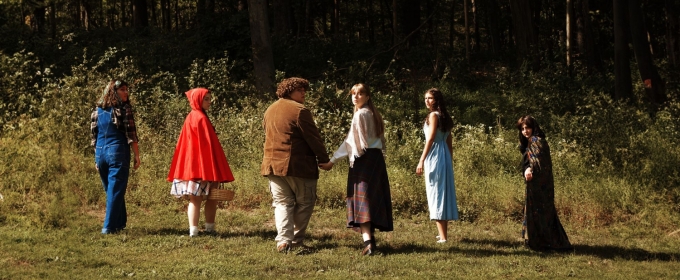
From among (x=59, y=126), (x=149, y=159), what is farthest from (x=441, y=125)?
(x=59, y=126)

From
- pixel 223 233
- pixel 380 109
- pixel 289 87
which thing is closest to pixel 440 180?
pixel 289 87

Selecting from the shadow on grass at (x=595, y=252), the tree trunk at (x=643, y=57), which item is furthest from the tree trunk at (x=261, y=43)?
the shadow on grass at (x=595, y=252)

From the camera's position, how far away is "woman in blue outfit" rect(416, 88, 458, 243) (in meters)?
9.44

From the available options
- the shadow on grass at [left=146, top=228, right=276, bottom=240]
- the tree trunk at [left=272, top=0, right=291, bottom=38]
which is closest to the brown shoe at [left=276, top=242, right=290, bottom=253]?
the shadow on grass at [left=146, top=228, right=276, bottom=240]

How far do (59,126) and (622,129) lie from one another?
375 inches

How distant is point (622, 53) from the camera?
1859cm

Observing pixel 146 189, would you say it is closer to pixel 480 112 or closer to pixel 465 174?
pixel 465 174

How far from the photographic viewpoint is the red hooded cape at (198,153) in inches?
381

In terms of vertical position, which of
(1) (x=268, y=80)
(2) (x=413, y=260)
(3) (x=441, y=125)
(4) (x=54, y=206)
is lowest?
(2) (x=413, y=260)

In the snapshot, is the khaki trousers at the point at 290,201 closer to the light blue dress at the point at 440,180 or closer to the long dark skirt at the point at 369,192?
the long dark skirt at the point at 369,192

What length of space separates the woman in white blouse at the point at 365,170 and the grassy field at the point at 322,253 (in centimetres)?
37

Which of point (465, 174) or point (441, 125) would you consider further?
point (465, 174)

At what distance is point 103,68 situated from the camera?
23.4 m

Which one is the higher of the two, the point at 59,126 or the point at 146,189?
the point at 59,126
